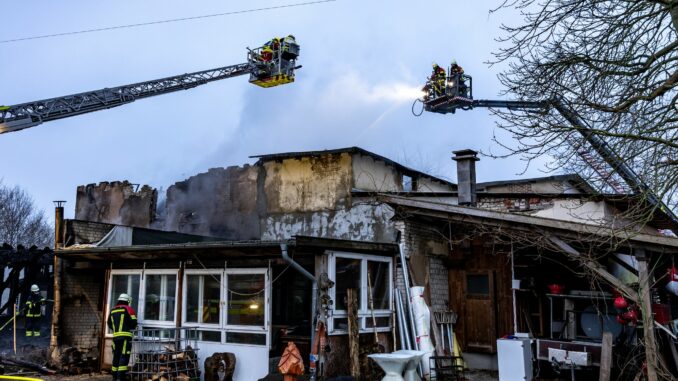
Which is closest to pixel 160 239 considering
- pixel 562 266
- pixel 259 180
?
pixel 259 180

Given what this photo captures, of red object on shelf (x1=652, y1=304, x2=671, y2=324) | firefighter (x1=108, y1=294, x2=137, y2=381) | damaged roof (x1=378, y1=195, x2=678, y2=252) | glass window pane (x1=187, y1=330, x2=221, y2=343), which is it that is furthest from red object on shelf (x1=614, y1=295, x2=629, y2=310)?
firefighter (x1=108, y1=294, x2=137, y2=381)

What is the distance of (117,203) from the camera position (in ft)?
77.3

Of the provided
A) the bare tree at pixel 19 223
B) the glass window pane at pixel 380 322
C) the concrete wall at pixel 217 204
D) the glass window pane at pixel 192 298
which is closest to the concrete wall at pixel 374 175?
the concrete wall at pixel 217 204

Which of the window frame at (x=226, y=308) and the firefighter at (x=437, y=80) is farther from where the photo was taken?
the firefighter at (x=437, y=80)

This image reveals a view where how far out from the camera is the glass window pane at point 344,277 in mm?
11531

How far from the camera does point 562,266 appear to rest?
43.0 feet

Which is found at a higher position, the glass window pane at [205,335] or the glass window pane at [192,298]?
the glass window pane at [192,298]

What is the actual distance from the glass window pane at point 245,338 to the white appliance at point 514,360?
15.6 ft

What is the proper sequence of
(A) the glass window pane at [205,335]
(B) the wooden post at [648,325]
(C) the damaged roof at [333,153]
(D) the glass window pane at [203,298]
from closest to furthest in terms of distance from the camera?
(B) the wooden post at [648,325] < (A) the glass window pane at [205,335] < (D) the glass window pane at [203,298] < (C) the damaged roof at [333,153]

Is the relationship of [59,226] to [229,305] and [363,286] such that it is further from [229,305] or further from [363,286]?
[363,286]

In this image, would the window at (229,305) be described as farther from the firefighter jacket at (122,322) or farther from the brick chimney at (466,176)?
→ the brick chimney at (466,176)

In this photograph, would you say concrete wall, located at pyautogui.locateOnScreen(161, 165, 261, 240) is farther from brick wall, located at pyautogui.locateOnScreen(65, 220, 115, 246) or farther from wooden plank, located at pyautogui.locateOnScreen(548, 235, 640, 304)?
wooden plank, located at pyautogui.locateOnScreen(548, 235, 640, 304)

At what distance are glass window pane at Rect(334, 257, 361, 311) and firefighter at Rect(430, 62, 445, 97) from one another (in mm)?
13723

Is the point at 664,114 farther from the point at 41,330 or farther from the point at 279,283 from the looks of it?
the point at 41,330
